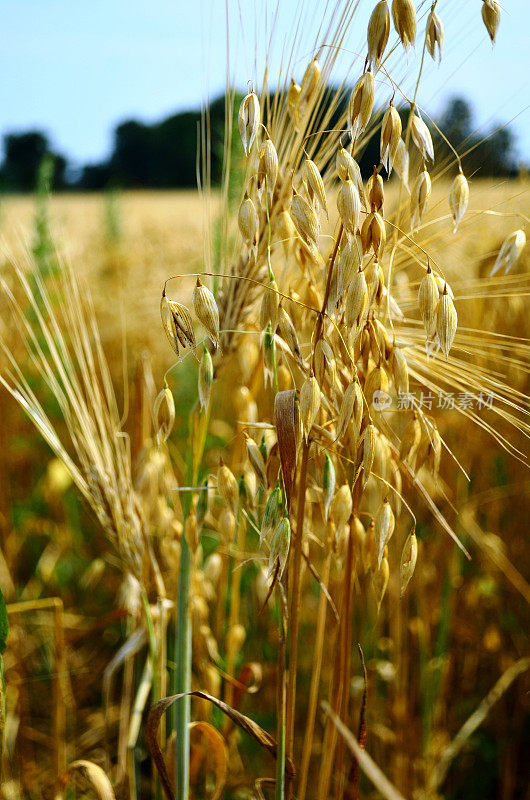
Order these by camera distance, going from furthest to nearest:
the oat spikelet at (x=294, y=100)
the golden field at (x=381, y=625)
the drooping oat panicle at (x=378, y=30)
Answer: the golden field at (x=381, y=625) → the oat spikelet at (x=294, y=100) → the drooping oat panicle at (x=378, y=30)

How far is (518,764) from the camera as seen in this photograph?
1136 millimetres

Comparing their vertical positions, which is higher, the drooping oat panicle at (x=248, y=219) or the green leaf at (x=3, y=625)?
the drooping oat panicle at (x=248, y=219)

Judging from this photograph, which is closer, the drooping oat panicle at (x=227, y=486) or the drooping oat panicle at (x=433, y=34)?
the drooping oat panicle at (x=433, y=34)

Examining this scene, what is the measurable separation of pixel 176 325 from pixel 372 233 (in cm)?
16

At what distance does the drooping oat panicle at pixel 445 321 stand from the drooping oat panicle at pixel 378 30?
0.57ft

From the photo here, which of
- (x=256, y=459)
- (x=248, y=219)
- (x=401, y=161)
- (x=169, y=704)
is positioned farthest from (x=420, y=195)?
(x=169, y=704)

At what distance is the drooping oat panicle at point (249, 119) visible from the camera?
1.49 feet

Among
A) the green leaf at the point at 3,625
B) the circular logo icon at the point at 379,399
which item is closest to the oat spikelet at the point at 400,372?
the circular logo icon at the point at 379,399

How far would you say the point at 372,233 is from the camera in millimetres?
450

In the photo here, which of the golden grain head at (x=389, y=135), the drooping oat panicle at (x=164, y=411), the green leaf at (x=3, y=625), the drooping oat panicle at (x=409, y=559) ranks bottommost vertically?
the green leaf at (x=3, y=625)

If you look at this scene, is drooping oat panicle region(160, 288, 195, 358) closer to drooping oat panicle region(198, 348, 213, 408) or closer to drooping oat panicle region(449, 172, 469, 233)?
drooping oat panicle region(198, 348, 213, 408)

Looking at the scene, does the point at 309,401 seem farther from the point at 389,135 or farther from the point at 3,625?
the point at 3,625

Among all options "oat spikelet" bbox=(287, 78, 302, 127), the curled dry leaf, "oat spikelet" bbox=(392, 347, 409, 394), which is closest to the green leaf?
the curled dry leaf

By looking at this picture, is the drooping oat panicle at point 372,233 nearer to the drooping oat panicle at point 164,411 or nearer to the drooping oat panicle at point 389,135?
the drooping oat panicle at point 389,135
